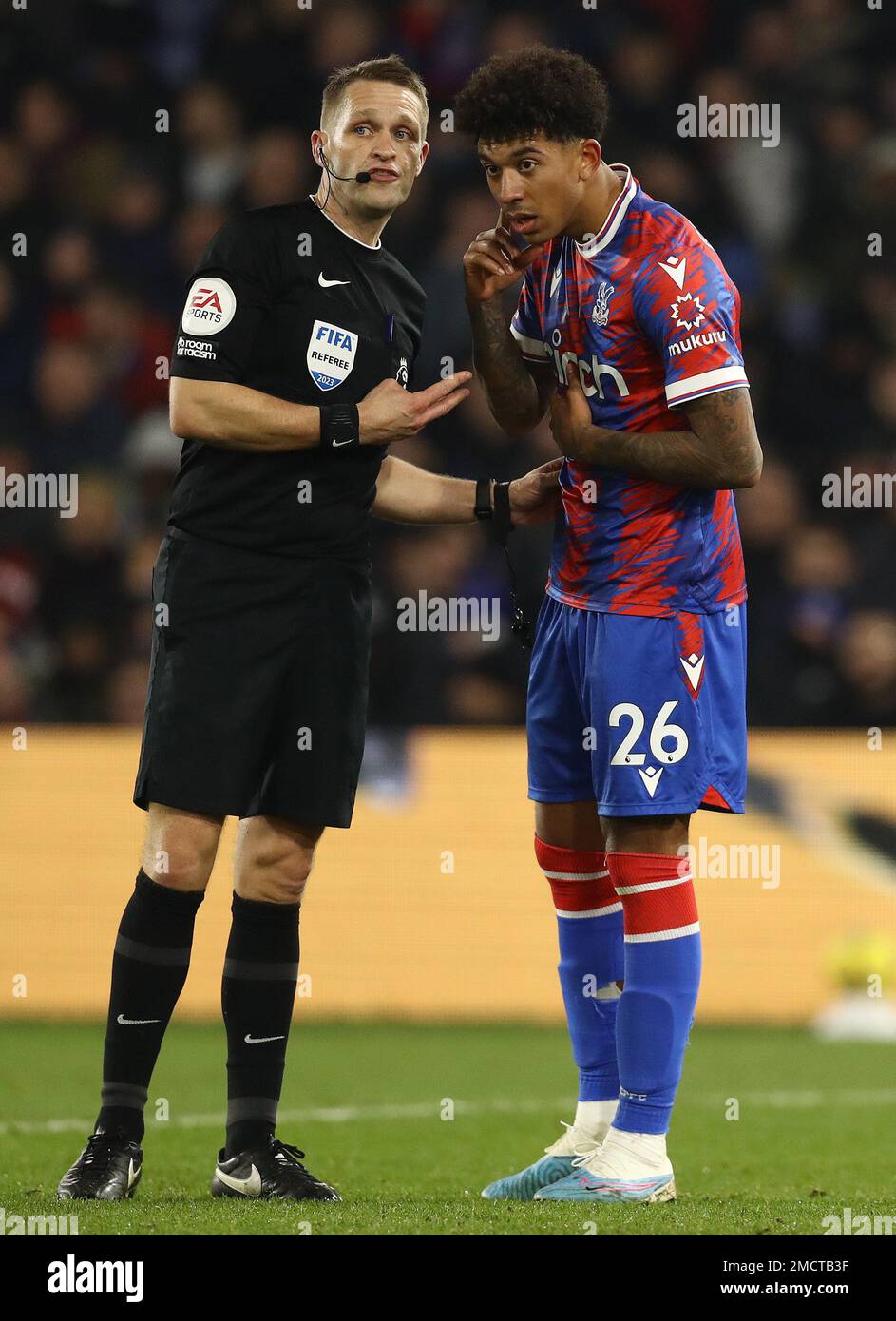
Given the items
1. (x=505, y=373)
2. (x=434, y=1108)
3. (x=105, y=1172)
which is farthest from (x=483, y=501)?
(x=434, y=1108)

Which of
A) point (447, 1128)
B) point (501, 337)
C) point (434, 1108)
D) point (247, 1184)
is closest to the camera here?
point (247, 1184)

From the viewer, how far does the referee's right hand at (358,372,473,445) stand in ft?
12.7

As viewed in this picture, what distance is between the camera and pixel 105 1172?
3662 mm

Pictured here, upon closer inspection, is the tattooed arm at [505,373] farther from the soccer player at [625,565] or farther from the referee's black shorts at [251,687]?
the referee's black shorts at [251,687]

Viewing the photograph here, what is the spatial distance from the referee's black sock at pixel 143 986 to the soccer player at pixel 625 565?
80 centimetres

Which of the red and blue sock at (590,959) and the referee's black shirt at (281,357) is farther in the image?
the red and blue sock at (590,959)

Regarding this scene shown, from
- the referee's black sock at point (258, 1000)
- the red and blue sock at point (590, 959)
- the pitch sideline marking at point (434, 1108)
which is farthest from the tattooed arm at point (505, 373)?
the pitch sideline marking at point (434, 1108)

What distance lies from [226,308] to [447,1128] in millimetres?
2612

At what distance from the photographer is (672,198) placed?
32.2 ft

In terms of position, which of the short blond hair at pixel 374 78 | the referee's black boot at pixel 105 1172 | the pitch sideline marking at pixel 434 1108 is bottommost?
the pitch sideline marking at pixel 434 1108

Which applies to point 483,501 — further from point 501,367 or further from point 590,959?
point 590,959

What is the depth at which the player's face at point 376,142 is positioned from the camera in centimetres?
391

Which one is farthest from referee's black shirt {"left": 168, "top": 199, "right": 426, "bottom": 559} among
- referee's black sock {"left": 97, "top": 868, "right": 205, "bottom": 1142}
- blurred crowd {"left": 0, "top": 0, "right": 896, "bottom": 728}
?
blurred crowd {"left": 0, "top": 0, "right": 896, "bottom": 728}

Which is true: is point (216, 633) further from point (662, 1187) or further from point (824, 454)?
point (824, 454)
